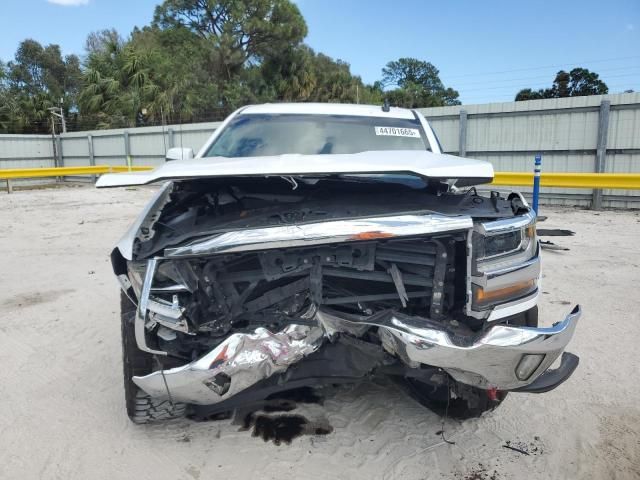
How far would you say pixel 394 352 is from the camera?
213 cm

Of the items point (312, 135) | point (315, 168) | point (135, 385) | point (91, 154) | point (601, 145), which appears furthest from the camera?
point (91, 154)

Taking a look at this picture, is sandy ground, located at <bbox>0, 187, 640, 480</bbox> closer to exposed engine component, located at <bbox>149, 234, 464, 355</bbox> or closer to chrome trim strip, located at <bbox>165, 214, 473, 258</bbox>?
exposed engine component, located at <bbox>149, 234, 464, 355</bbox>

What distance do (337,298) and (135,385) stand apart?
1125 millimetres

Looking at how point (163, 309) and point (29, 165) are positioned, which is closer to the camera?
point (163, 309)

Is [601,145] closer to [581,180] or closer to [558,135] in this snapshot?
[558,135]

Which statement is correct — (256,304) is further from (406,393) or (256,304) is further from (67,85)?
(67,85)

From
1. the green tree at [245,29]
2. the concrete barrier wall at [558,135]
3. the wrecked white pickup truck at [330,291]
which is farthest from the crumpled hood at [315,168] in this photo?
the green tree at [245,29]

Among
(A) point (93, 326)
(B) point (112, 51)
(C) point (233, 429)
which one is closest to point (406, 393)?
(C) point (233, 429)

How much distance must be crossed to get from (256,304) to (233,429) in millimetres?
812

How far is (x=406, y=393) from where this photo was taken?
2.99 m

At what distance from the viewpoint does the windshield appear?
358 centimetres

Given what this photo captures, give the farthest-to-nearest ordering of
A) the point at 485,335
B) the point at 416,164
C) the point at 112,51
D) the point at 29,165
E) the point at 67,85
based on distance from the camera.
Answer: the point at 67,85, the point at 112,51, the point at 29,165, the point at 416,164, the point at 485,335

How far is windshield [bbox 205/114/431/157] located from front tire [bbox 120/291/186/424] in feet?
5.00

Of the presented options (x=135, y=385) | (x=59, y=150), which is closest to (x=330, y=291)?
(x=135, y=385)
